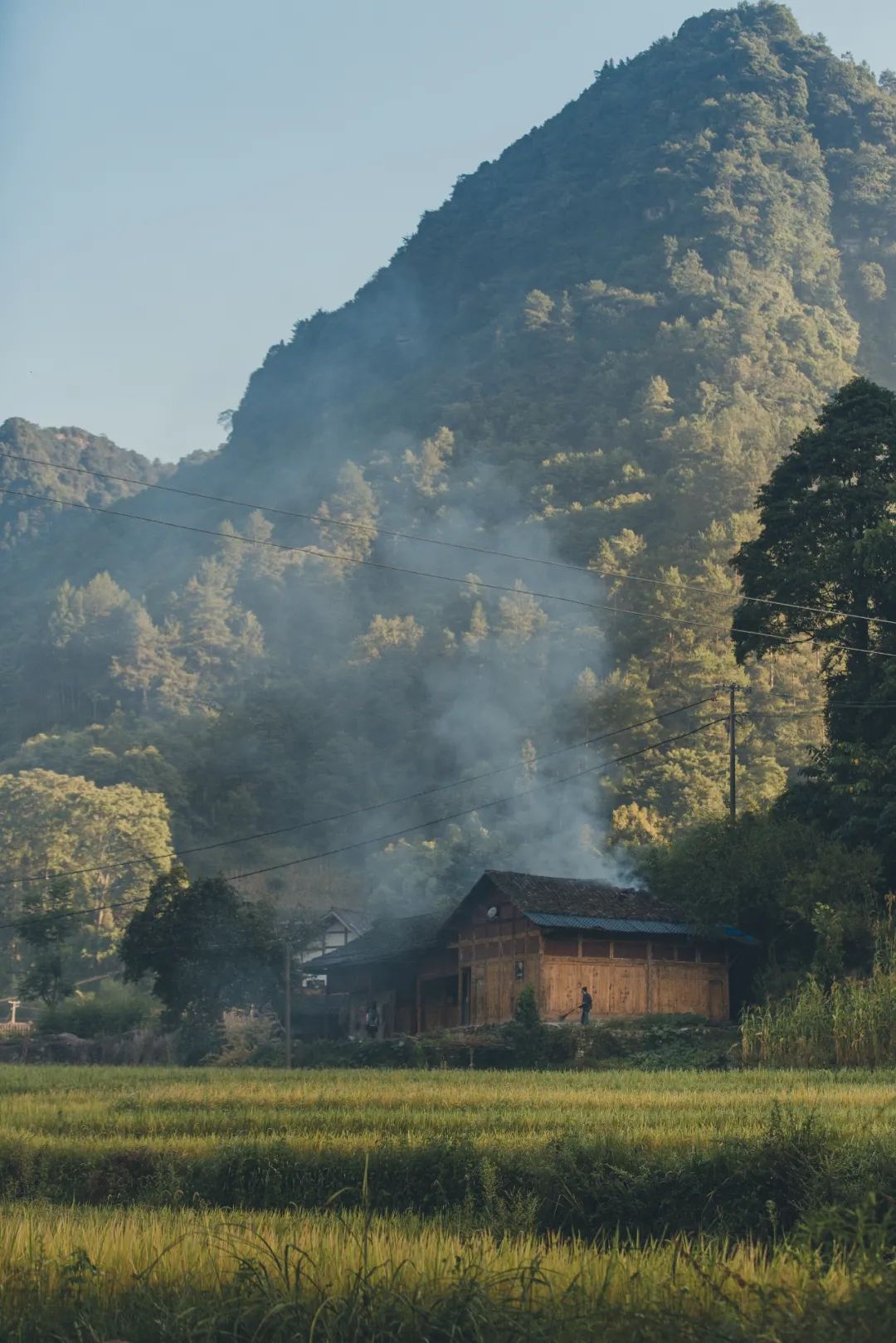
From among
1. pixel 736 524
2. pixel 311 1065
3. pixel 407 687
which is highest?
pixel 736 524

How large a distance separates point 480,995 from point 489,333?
14690cm

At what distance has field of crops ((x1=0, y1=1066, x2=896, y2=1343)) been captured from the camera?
7.38 m

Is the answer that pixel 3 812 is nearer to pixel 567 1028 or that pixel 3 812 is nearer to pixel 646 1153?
pixel 567 1028

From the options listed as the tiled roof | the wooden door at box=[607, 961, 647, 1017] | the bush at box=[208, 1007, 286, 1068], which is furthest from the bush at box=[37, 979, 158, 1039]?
the wooden door at box=[607, 961, 647, 1017]

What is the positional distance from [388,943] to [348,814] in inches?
1991

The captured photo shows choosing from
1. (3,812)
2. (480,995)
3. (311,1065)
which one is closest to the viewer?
(311,1065)

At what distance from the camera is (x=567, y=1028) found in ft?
118

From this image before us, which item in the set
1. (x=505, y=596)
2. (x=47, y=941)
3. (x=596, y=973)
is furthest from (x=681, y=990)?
(x=505, y=596)

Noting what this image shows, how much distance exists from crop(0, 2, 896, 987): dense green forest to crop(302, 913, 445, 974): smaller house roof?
7.47 meters

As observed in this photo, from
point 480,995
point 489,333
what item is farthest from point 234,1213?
point 489,333

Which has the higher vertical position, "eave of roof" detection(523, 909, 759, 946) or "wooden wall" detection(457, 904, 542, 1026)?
"eave of roof" detection(523, 909, 759, 946)

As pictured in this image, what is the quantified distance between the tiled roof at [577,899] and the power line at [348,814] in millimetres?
17705

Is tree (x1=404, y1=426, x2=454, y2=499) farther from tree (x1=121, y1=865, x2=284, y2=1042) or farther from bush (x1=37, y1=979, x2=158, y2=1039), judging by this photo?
tree (x1=121, y1=865, x2=284, y2=1042)

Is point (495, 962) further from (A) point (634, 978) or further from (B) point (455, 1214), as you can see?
(B) point (455, 1214)
